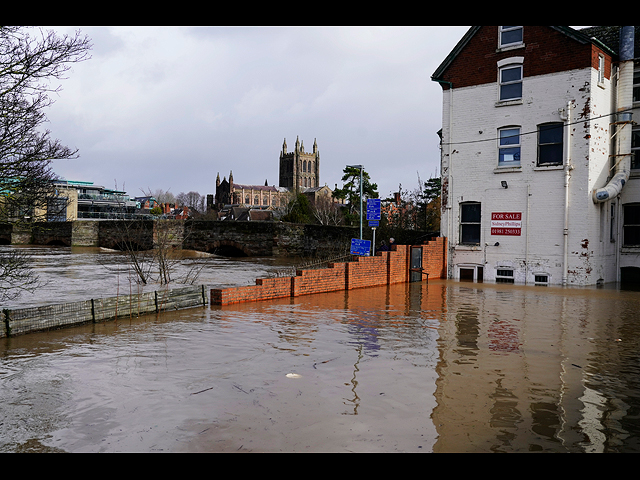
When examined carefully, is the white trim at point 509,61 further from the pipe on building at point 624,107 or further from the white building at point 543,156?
the pipe on building at point 624,107

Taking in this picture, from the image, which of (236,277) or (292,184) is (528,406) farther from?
(292,184)

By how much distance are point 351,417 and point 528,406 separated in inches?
81.8

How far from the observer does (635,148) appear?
778 inches

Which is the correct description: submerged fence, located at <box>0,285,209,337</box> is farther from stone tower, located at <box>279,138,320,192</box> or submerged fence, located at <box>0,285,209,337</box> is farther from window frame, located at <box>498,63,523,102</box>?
stone tower, located at <box>279,138,320,192</box>

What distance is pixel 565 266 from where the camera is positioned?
1930 centimetres

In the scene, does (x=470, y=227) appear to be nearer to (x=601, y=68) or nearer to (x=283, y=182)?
(x=601, y=68)

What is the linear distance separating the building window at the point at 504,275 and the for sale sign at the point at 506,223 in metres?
1.47

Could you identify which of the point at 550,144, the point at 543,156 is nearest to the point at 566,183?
the point at 543,156

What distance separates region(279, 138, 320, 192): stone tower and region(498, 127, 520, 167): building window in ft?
455

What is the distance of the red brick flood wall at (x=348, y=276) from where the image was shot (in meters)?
14.6

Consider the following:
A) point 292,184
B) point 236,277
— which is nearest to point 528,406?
point 236,277

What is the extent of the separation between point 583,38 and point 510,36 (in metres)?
2.69

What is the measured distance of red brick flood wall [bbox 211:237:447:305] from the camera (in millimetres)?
14555

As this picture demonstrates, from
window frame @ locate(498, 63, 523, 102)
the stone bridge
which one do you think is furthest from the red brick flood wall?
the stone bridge
